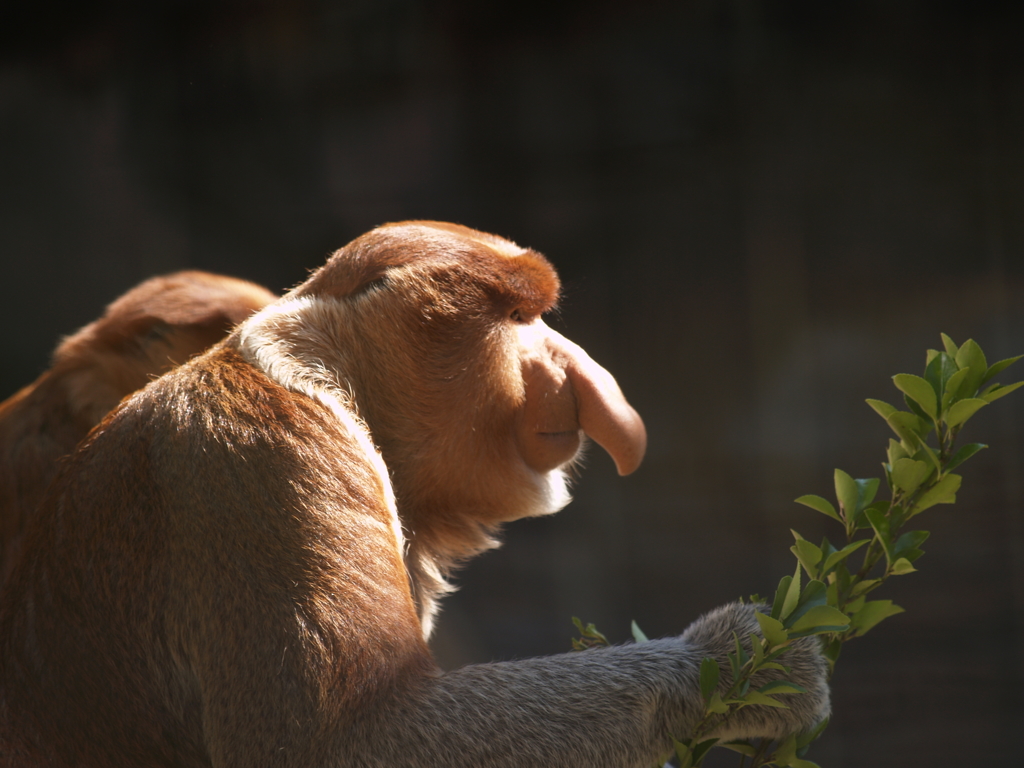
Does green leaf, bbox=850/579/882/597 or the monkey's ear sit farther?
the monkey's ear

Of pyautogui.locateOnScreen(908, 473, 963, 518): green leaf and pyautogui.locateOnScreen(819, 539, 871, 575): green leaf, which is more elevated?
pyautogui.locateOnScreen(908, 473, 963, 518): green leaf

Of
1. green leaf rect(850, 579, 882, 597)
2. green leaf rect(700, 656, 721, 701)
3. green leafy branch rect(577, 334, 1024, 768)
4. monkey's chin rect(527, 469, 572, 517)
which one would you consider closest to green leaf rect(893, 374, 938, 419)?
green leafy branch rect(577, 334, 1024, 768)

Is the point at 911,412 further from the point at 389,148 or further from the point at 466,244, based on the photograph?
the point at 389,148

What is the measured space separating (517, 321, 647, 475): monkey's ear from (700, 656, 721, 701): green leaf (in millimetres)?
513

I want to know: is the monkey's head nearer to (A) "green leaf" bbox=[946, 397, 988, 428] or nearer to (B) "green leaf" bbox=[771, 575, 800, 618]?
(B) "green leaf" bbox=[771, 575, 800, 618]

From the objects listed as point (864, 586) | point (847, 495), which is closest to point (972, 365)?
point (847, 495)

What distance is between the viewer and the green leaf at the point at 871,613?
137 centimetres

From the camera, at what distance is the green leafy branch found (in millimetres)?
1347

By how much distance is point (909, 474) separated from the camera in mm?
1367

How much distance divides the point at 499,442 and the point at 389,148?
4555 mm

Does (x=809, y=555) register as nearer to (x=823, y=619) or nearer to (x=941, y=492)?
(x=823, y=619)

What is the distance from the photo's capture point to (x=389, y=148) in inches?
237

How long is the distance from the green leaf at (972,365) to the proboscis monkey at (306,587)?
1.66 feet

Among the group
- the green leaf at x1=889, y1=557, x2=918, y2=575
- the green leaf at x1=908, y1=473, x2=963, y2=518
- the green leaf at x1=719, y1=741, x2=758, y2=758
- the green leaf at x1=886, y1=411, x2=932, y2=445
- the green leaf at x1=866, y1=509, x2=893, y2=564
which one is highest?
the green leaf at x1=886, y1=411, x2=932, y2=445
